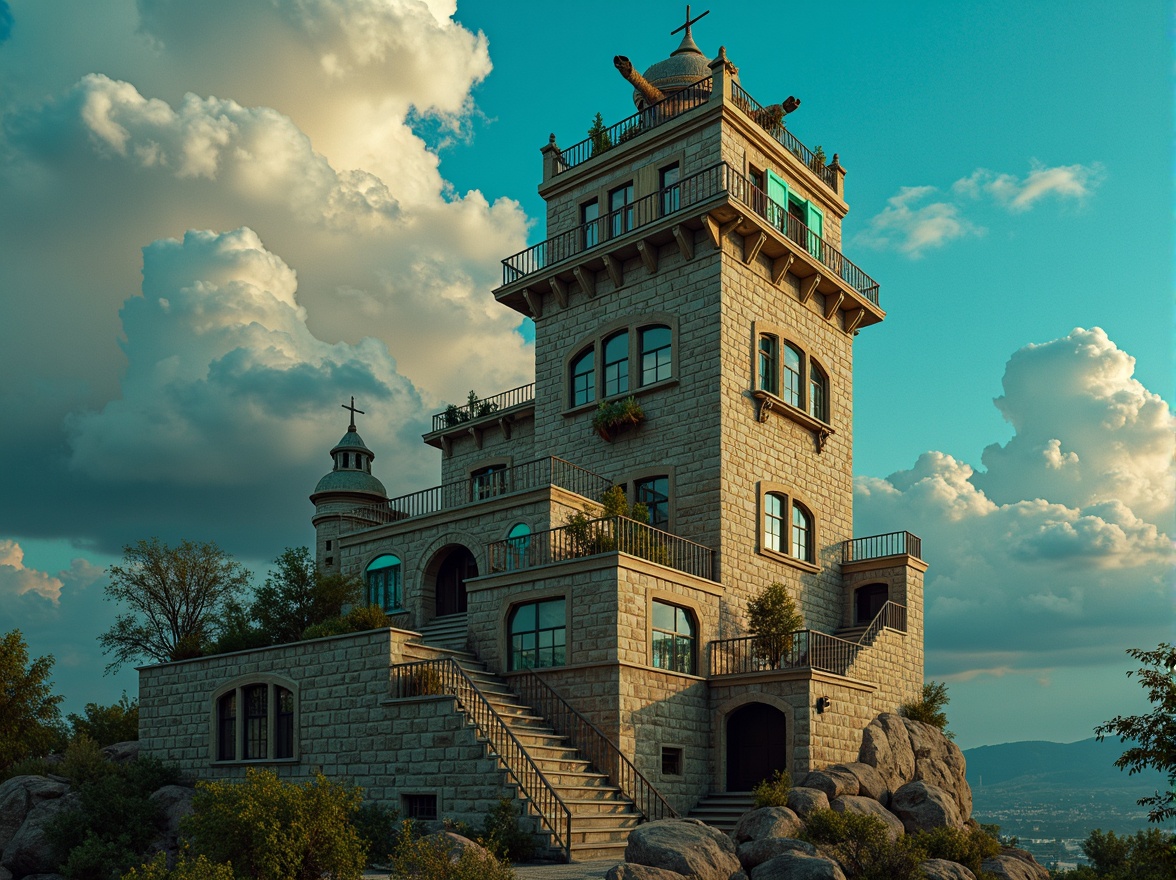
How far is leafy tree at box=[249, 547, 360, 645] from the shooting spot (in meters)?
29.9

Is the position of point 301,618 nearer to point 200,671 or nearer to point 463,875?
point 200,671

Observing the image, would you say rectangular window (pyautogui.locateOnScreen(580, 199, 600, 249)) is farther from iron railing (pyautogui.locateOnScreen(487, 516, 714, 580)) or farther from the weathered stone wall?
the weathered stone wall

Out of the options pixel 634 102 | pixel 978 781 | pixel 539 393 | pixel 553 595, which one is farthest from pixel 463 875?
pixel 978 781

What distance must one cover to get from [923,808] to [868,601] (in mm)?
10367

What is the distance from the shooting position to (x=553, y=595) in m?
24.7

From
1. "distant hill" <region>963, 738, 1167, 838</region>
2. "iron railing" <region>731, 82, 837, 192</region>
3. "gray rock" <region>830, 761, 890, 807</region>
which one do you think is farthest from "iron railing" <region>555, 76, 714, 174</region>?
"distant hill" <region>963, 738, 1167, 838</region>

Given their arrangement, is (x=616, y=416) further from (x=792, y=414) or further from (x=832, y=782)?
(x=832, y=782)

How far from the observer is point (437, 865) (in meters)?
13.0

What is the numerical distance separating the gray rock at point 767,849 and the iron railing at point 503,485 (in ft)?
39.1

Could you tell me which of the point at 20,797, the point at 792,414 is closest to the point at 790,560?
the point at 792,414

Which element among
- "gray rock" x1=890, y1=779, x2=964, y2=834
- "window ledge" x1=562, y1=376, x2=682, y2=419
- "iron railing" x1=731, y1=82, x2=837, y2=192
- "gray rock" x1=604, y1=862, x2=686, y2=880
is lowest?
"gray rock" x1=890, y1=779, x2=964, y2=834

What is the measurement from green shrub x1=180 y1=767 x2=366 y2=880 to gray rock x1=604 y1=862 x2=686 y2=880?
3318 mm

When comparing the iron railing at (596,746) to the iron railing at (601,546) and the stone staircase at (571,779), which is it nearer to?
the stone staircase at (571,779)

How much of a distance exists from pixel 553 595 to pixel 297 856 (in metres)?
11.3
